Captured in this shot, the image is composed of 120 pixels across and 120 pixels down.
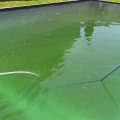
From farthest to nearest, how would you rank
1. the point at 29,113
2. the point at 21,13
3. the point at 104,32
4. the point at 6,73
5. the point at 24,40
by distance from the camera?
the point at 21,13 → the point at 104,32 → the point at 24,40 → the point at 6,73 → the point at 29,113

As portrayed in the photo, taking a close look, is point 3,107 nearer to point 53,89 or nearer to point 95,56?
point 53,89

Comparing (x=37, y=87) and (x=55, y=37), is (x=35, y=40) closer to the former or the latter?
(x=55, y=37)

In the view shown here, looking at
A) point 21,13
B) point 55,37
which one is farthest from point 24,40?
point 21,13

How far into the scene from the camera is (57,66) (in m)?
8.21

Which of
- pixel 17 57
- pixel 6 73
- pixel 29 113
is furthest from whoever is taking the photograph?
pixel 17 57

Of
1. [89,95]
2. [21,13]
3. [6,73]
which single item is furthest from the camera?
[21,13]

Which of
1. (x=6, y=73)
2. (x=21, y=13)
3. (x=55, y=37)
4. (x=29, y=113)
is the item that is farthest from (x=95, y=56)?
(x=21, y=13)

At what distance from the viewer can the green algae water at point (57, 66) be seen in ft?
20.2

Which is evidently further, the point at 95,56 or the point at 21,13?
the point at 21,13

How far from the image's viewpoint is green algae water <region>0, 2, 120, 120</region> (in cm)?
616

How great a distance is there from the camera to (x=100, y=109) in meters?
6.20

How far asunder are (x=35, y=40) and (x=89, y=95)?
14.2 feet

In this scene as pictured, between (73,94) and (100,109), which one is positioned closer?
(100,109)

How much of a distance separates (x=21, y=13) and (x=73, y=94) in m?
7.91
